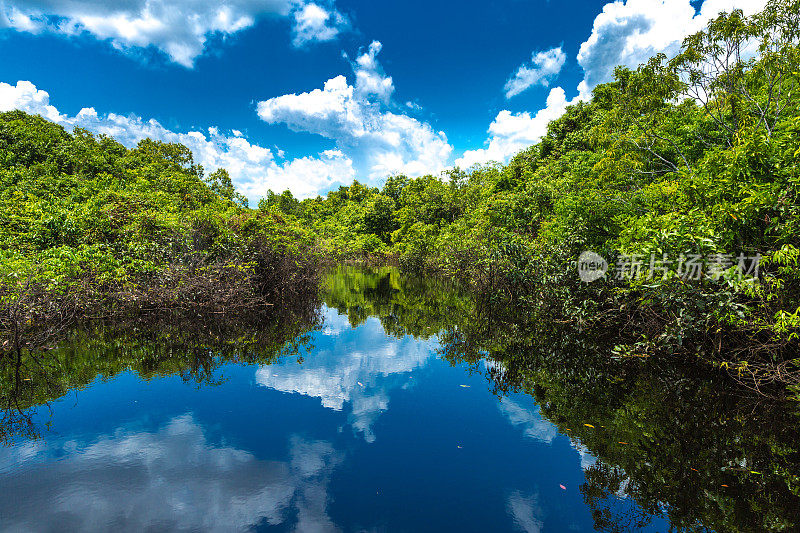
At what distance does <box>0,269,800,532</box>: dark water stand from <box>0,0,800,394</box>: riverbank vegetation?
56.4 inches

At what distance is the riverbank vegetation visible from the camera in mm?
6500

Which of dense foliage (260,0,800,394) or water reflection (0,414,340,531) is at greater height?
dense foliage (260,0,800,394)

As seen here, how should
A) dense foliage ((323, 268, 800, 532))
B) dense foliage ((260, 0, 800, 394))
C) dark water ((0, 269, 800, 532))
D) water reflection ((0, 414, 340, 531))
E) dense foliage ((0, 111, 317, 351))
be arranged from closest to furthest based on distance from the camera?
water reflection ((0, 414, 340, 531)), dark water ((0, 269, 800, 532)), dense foliage ((323, 268, 800, 532)), dense foliage ((260, 0, 800, 394)), dense foliage ((0, 111, 317, 351))

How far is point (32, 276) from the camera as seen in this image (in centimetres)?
818

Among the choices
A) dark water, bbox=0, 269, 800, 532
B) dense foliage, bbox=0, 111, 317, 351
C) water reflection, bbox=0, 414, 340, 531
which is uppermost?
dense foliage, bbox=0, 111, 317, 351

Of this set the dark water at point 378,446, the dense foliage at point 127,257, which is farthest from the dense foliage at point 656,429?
the dense foliage at point 127,257

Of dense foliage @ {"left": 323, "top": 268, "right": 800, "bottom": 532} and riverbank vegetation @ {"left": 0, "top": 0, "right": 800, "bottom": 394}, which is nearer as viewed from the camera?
dense foliage @ {"left": 323, "top": 268, "right": 800, "bottom": 532}

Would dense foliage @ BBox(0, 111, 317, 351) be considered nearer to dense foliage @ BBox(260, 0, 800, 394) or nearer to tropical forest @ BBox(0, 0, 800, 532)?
tropical forest @ BBox(0, 0, 800, 532)

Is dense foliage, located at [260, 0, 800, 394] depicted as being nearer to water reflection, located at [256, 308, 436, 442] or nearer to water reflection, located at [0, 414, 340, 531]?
water reflection, located at [256, 308, 436, 442]

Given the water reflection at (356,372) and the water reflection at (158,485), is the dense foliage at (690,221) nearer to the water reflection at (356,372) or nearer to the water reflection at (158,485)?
the water reflection at (356,372)

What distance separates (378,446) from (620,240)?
7300mm

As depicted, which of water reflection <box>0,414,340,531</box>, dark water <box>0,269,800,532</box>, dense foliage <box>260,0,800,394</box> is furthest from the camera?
dense foliage <box>260,0,800,394</box>

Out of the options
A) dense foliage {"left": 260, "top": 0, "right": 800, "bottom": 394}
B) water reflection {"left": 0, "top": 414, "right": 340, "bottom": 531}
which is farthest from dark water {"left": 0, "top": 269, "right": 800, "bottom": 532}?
dense foliage {"left": 260, "top": 0, "right": 800, "bottom": 394}

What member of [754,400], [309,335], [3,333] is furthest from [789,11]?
[3,333]
